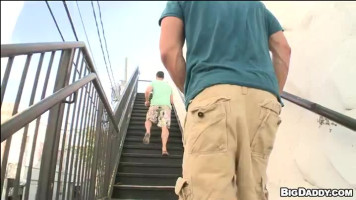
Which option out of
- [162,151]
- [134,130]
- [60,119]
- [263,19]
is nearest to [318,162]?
[263,19]

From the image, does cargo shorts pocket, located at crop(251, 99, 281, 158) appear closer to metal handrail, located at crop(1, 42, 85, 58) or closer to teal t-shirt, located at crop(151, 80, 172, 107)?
metal handrail, located at crop(1, 42, 85, 58)

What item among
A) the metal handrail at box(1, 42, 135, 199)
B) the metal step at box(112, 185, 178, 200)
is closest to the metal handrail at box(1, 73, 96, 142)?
the metal handrail at box(1, 42, 135, 199)

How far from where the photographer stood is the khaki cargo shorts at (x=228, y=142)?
1.01 metres

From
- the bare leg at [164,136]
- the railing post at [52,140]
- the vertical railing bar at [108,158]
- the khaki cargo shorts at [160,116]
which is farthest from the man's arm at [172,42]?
the khaki cargo shorts at [160,116]

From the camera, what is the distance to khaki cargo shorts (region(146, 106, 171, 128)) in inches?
180

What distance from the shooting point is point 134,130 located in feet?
17.6

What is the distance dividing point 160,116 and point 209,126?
143 inches

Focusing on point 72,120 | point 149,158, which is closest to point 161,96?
point 149,158

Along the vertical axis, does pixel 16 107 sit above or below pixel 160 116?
below

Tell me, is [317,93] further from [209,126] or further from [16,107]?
[16,107]

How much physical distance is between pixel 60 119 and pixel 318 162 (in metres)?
1.50

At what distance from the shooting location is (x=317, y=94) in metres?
2.13

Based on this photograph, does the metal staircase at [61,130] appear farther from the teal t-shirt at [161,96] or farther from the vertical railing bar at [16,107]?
the teal t-shirt at [161,96]

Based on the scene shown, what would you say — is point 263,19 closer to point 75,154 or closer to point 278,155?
point 75,154
